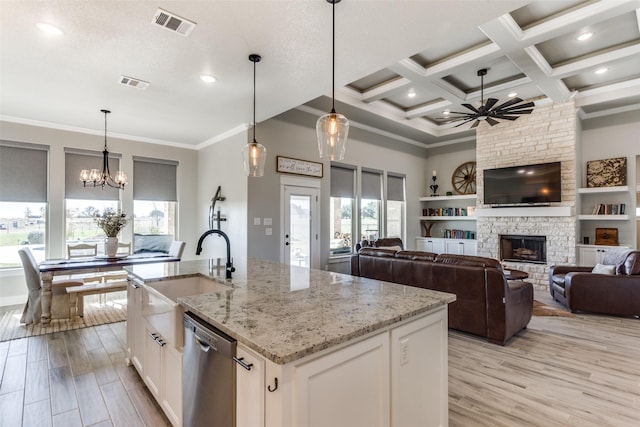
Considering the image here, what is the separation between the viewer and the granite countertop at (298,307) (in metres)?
1.24

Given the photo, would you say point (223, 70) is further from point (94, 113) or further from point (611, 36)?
point (611, 36)

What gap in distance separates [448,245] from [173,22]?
7388mm

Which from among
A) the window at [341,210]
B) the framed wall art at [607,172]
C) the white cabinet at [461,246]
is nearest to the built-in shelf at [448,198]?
the white cabinet at [461,246]

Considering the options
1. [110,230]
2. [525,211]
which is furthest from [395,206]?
[110,230]

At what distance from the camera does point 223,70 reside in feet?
11.0

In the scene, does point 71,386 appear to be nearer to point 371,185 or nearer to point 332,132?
point 332,132

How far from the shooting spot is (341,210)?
7.04 metres

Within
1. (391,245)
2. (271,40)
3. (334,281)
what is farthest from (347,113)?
(334,281)

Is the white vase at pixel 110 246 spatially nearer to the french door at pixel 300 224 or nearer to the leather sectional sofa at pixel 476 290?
the french door at pixel 300 224

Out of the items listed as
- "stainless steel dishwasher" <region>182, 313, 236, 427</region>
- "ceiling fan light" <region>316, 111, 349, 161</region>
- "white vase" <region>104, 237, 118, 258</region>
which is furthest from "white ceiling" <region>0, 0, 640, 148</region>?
"stainless steel dishwasher" <region>182, 313, 236, 427</region>

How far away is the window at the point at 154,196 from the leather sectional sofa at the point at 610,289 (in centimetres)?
696

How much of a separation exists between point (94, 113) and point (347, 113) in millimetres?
4148

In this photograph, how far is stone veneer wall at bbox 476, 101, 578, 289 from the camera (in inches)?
233

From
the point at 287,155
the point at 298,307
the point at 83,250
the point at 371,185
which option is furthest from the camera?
the point at 371,185
